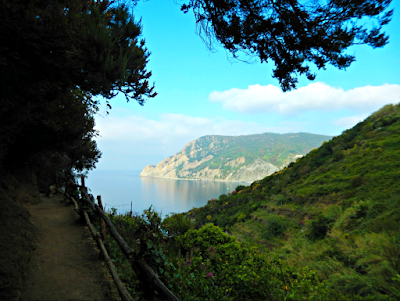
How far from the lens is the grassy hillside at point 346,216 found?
15.0ft

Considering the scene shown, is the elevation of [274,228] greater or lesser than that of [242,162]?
lesser

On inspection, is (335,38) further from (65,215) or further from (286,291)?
(65,215)

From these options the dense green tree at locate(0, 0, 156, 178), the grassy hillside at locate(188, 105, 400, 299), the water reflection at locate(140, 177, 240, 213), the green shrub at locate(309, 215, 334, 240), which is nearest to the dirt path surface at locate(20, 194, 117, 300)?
the dense green tree at locate(0, 0, 156, 178)

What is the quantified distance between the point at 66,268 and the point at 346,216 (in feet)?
33.0

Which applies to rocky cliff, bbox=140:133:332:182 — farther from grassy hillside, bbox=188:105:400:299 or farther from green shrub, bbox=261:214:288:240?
green shrub, bbox=261:214:288:240

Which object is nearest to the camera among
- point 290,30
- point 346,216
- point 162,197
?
point 290,30

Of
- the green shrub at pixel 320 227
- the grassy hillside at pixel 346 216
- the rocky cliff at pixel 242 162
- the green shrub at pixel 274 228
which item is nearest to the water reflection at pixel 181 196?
the rocky cliff at pixel 242 162

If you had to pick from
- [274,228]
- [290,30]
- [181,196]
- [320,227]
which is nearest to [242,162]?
[181,196]

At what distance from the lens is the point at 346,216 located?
854cm

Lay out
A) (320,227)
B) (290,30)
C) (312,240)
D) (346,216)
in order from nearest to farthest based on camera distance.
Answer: (290,30), (346,216), (312,240), (320,227)

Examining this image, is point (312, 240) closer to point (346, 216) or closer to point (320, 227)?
point (320, 227)

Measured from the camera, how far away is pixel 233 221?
59.2 feet

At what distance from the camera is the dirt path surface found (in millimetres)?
3074

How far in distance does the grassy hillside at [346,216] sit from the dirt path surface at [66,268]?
16.1ft
